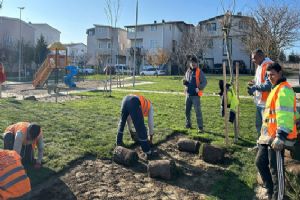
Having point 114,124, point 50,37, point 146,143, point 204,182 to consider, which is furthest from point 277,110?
point 50,37

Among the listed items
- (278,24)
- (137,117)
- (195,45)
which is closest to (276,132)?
(137,117)

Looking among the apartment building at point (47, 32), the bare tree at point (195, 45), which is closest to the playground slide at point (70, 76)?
the bare tree at point (195, 45)

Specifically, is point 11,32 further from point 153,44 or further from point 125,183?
point 125,183

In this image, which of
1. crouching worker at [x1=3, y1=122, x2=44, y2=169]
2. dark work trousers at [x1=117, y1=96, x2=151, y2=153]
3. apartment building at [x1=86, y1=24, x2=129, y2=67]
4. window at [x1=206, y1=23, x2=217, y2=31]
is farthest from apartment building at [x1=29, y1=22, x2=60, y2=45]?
crouching worker at [x1=3, y1=122, x2=44, y2=169]

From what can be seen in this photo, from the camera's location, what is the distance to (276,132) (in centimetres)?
407

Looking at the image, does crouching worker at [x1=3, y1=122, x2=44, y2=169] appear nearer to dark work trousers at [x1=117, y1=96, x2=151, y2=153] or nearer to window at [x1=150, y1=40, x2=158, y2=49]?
dark work trousers at [x1=117, y1=96, x2=151, y2=153]

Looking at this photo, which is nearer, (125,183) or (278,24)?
(125,183)

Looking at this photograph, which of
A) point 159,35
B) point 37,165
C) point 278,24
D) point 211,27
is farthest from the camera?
point 159,35

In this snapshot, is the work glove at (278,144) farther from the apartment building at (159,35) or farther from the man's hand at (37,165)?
the apartment building at (159,35)

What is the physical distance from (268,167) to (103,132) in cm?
458

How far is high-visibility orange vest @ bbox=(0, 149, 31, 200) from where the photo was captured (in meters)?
3.88

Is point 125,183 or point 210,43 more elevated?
point 210,43

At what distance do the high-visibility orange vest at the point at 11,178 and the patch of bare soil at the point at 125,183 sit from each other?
0.68 metres

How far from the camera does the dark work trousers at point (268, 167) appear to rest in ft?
13.9
